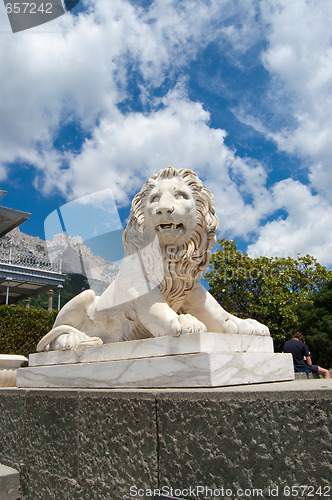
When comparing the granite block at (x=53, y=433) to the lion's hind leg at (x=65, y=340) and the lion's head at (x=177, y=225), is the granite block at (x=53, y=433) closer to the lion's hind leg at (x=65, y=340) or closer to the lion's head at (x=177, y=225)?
the lion's hind leg at (x=65, y=340)

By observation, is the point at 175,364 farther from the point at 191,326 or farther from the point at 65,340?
the point at 65,340

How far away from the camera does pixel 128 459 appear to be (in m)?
2.00

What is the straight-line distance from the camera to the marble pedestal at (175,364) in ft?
6.84

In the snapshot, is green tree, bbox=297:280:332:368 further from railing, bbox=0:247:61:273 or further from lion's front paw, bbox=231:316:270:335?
railing, bbox=0:247:61:273

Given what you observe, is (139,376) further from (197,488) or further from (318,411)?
(318,411)

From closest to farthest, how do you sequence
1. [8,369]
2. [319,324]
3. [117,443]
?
[117,443], [8,369], [319,324]

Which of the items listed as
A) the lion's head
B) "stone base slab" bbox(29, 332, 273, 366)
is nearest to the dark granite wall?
"stone base slab" bbox(29, 332, 273, 366)

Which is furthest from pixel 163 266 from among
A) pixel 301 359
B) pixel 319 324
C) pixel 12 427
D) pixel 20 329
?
pixel 319 324

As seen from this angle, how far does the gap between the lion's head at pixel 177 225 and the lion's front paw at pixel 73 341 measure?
0.70 m

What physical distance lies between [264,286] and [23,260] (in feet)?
53.2

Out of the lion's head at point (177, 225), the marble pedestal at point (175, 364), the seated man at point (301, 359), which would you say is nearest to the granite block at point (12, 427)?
the marble pedestal at point (175, 364)

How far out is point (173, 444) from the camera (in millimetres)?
1819

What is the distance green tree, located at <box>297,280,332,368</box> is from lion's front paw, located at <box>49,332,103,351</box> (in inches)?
499

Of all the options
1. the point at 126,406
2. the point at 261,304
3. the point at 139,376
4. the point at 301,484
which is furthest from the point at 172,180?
the point at 261,304
